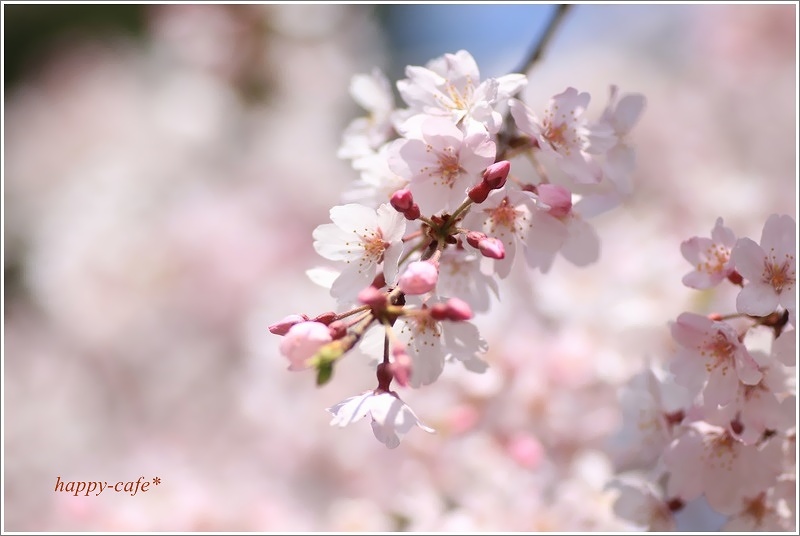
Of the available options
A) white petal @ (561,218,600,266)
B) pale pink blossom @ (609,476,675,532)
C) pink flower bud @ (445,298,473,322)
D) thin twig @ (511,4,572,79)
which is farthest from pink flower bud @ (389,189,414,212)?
pale pink blossom @ (609,476,675,532)

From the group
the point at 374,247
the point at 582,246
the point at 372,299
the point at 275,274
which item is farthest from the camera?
the point at 275,274

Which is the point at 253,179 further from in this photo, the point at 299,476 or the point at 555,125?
the point at 555,125

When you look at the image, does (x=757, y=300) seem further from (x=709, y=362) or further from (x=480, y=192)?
(x=480, y=192)

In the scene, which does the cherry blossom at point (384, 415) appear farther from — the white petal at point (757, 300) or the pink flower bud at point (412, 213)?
the white petal at point (757, 300)

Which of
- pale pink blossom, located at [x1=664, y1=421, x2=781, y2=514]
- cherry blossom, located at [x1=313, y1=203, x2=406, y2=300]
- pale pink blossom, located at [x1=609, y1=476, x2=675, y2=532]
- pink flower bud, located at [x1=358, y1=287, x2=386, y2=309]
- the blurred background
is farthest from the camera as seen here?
the blurred background

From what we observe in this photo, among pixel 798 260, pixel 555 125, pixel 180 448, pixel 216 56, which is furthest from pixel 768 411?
pixel 216 56

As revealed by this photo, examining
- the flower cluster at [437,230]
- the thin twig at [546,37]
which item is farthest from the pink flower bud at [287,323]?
the thin twig at [546,37]

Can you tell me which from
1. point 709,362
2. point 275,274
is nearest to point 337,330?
point 709,362

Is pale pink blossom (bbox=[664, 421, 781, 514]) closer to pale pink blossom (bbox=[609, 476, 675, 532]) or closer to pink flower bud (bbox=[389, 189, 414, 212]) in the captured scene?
pale pink blossom (bbox=[609, 476, 675, 532])
